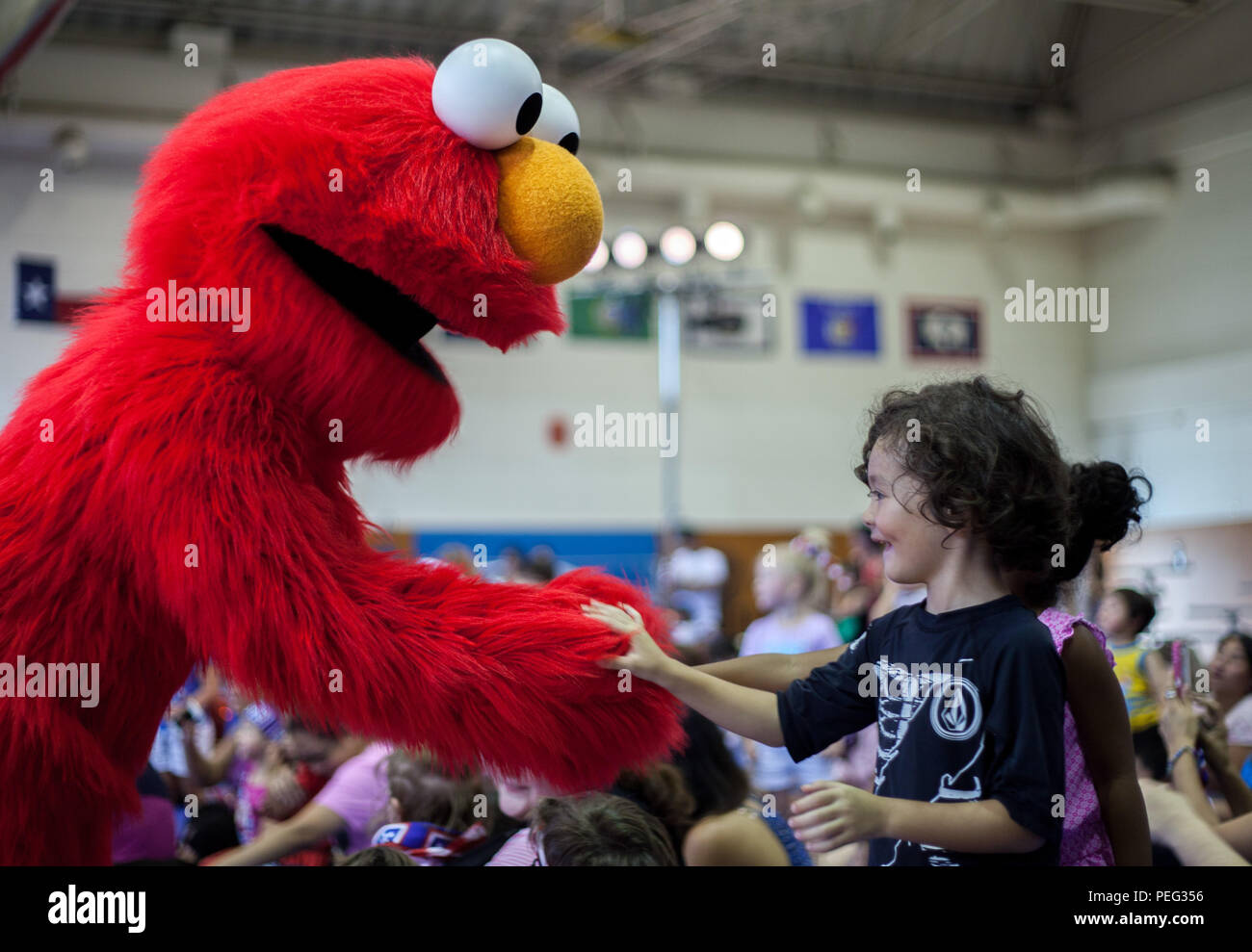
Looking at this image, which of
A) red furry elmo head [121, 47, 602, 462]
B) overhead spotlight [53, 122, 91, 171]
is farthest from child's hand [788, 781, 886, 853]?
overhead spotlight [53, 122, 91, 171]

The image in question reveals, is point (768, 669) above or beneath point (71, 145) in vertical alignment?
beneath

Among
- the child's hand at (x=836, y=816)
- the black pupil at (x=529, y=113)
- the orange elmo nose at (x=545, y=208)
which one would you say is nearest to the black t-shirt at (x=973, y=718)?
the child's hand at (x=836, y=816)

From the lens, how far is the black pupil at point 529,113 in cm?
132

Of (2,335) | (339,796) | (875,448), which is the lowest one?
(339,796)

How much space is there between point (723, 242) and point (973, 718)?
19.9 ft

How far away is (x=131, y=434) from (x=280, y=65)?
739cm

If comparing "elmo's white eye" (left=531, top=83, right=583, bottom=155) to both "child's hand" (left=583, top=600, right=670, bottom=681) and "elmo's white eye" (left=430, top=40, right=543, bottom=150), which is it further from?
"child's hand" (left=583, top=600, right=670, bottom=681)

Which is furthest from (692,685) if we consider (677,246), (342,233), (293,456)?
(677,246)

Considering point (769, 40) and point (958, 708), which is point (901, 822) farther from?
point (769, 40)

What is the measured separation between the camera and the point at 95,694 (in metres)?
1.31

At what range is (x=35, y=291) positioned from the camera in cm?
723

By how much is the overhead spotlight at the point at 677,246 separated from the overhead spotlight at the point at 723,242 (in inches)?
5.7
